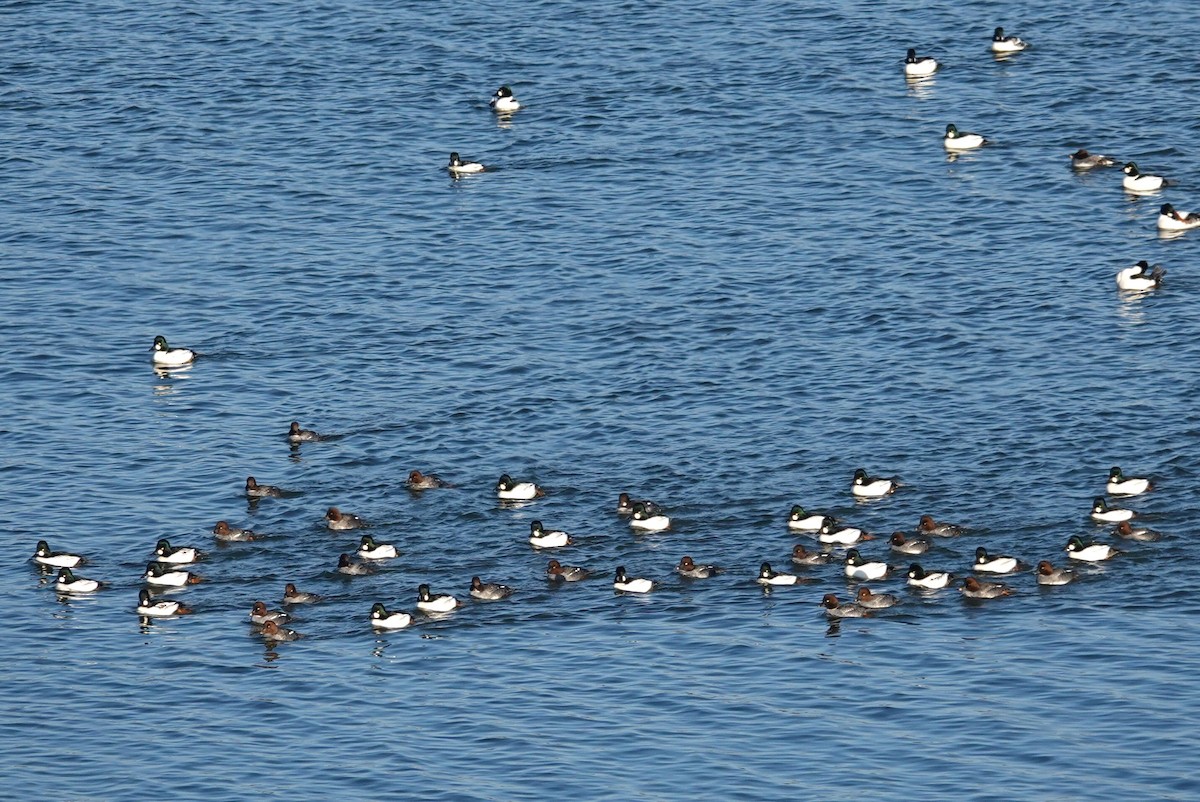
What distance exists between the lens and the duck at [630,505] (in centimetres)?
5344

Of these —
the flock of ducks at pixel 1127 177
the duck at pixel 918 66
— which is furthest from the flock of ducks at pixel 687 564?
the duck at pixel 918 66

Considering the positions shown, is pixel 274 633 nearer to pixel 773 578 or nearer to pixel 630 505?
pixel 630 505

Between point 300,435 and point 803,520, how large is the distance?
1525cm

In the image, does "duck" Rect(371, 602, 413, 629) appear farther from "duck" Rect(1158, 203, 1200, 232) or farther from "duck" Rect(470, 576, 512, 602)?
"duck" Rect(1158, 203, 1200, 232)

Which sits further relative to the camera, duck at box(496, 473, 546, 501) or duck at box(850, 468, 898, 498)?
duck at box(496, 473, 546, 501)

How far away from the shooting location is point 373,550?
5281 centimetres

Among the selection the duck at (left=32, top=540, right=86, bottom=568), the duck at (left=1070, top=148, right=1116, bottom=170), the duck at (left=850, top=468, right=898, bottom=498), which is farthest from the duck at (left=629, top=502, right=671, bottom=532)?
the duck at (left=1070, top=148, right=1116, bottom=170)

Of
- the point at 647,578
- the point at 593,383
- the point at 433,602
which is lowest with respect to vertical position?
the point at 433,602

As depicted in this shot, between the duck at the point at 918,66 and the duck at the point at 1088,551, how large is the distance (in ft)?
120

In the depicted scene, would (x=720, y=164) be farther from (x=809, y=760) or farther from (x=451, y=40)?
(x=809, y=760)

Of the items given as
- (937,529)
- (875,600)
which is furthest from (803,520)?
(875,600)

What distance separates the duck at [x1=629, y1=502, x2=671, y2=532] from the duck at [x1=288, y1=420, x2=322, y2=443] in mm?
11102

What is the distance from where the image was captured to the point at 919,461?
55.9 m

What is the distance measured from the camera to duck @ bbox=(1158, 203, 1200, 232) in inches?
2677
